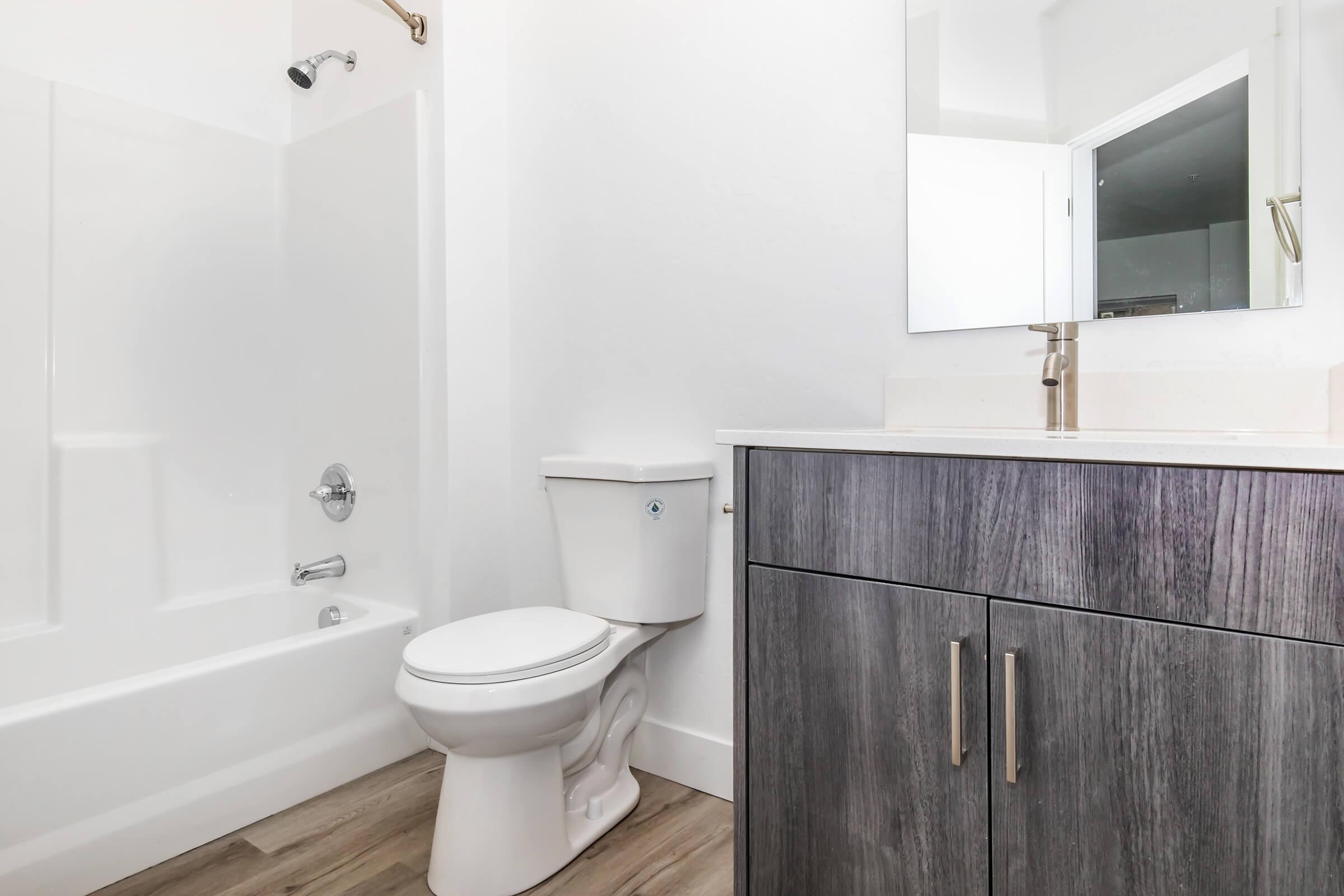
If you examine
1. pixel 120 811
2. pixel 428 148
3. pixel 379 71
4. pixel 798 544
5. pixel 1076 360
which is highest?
pixel 379 71

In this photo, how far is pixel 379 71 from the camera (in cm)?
212

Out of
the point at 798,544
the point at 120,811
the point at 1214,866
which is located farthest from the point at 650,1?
the point at 120,811

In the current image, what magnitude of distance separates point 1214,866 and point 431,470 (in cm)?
175

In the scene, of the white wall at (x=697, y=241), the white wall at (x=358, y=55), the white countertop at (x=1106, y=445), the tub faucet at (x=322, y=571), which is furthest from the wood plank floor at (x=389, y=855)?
the white wall at (x=358, y=55)

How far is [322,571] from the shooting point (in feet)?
7.16

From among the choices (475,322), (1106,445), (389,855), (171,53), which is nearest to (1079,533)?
(1106,445)

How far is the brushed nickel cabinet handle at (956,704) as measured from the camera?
95 centimetres

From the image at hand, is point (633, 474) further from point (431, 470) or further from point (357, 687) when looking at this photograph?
point (357, 687)

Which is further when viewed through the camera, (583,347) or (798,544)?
(583,347)

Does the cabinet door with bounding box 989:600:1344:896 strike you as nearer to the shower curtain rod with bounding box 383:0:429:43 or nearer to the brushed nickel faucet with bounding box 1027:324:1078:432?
the brushed nickel faucet with bounding box 1027:324:1078:432

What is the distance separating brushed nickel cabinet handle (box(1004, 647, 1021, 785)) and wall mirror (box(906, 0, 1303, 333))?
0.71m

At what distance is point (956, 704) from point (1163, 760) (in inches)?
8.7

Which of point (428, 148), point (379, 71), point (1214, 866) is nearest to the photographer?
point (1214, 866)

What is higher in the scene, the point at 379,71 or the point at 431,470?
the point at 379,71
